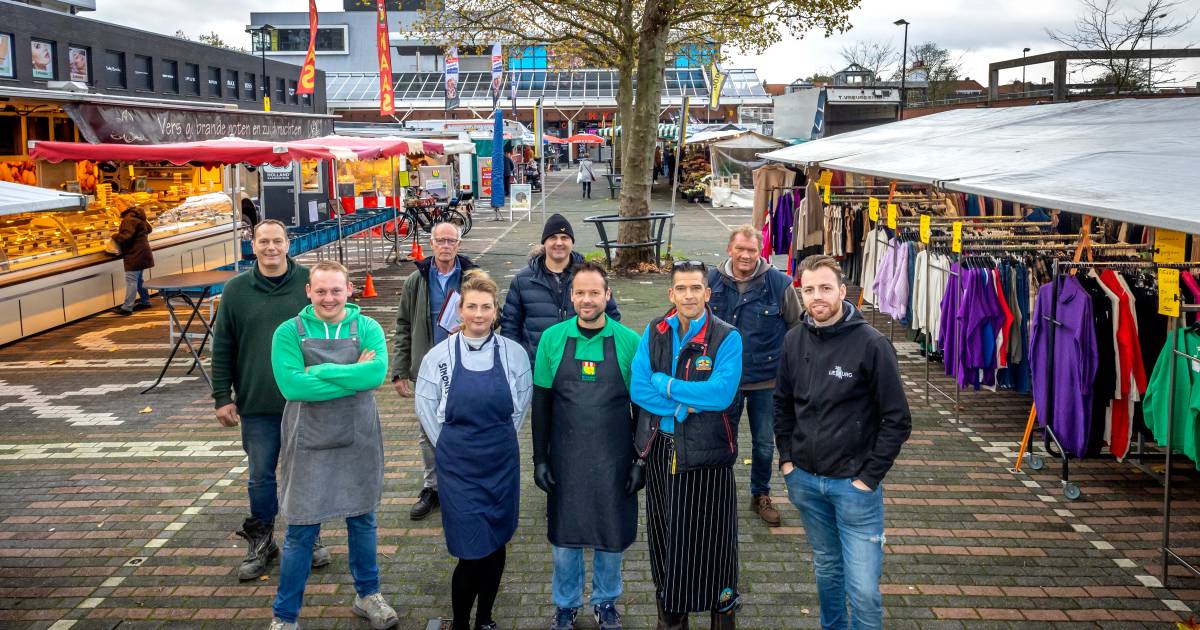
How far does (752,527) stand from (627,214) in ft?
40.1

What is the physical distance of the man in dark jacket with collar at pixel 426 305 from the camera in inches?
239

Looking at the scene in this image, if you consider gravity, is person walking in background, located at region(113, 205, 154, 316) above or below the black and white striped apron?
above

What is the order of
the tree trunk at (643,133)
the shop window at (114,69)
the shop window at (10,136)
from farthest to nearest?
the shop window at (114,69), the tree trunk at (643,133), the shop window at (10,136)

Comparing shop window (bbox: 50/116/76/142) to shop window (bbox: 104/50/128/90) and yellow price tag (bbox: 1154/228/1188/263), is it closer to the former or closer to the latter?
yellow price tag (bbox: 1154/228/1188/263)

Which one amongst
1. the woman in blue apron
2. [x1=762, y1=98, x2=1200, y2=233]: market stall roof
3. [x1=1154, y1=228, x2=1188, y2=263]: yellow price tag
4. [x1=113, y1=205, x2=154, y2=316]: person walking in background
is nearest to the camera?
the woman in blue apron

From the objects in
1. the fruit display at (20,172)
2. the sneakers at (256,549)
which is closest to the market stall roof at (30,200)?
the sneakers at (256,549)

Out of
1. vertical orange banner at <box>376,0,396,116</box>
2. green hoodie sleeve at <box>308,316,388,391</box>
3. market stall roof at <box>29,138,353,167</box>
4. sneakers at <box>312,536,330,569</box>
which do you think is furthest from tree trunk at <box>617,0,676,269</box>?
vertical orange banner at <box>376,0,396,116</box>

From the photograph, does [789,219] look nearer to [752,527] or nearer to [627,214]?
[627,214]

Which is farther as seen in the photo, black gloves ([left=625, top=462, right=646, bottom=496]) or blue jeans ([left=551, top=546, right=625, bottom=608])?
blue jeans ([left=551, top=546, right=625, bottom=608])

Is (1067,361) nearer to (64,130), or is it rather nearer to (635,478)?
(635,478)

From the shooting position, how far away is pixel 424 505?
20.7ft

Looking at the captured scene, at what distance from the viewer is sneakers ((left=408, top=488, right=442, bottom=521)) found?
6.25 metres

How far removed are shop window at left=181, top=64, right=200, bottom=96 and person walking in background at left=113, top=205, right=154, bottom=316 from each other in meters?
29.9

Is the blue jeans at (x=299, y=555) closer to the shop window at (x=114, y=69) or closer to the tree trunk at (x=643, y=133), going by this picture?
the tree trunk at (x=643, y=133)
